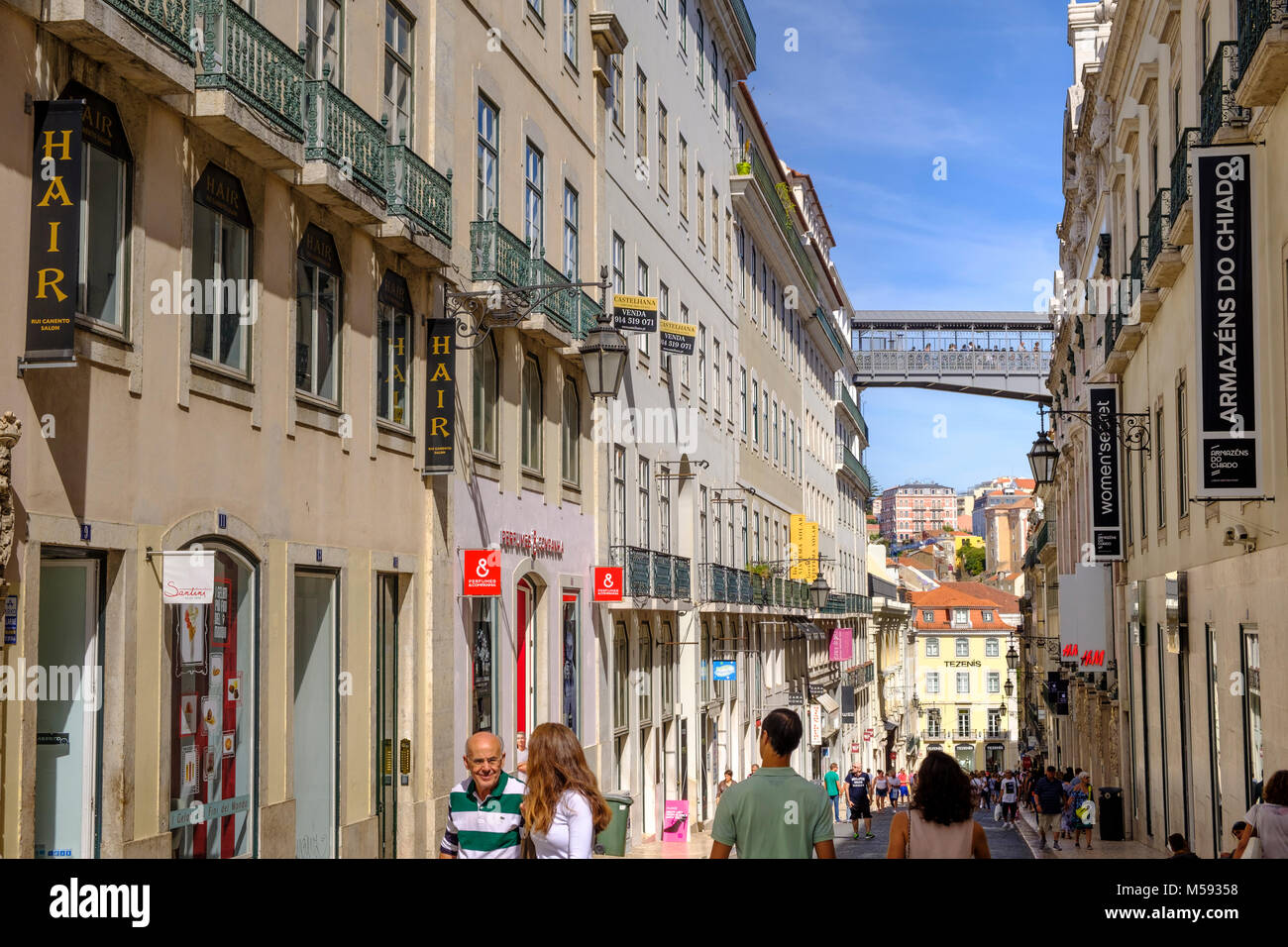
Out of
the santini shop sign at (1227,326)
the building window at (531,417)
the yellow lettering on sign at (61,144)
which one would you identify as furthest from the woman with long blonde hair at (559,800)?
the building window at (531,417)

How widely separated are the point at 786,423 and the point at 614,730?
25.8 m

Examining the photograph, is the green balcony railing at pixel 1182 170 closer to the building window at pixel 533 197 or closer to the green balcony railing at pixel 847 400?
the building window at pixel 533 197

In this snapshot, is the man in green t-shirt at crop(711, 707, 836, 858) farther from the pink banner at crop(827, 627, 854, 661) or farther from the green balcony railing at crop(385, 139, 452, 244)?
the pink banner at crop(827, 627, 854, 661)

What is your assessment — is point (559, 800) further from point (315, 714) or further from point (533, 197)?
point (533, 197)

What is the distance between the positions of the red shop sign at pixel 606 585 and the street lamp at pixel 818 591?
797 inches

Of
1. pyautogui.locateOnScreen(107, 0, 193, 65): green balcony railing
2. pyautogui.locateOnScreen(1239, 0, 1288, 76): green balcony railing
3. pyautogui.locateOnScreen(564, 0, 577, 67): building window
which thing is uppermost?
pyautogui.locateOnScreen(564, 0, 577, 67): building window

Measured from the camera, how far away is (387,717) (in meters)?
15.4

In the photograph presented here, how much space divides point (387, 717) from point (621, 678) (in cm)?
1054

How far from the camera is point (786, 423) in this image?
49500mm

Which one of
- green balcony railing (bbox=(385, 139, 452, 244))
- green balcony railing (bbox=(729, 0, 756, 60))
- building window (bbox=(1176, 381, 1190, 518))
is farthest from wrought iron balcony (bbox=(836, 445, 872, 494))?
green balcony railing (bbox=(385, 139, 452, 244))

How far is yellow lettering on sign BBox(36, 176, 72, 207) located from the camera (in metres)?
8.98

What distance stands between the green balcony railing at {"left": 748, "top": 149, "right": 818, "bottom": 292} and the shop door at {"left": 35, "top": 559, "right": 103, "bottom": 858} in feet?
106
